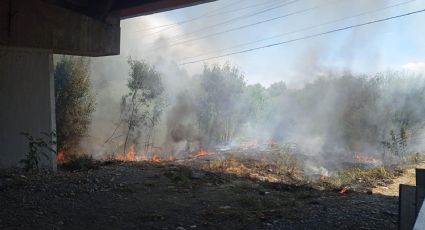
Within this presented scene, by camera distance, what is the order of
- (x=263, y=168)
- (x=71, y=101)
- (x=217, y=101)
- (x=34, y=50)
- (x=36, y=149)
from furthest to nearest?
(x=217, y=101) → (x=71, y=101) → (x=263, y=168) → (x=34, y=50) → (x=36, y=149)

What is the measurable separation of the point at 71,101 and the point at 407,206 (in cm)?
1399

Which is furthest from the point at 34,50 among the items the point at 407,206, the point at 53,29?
the point at 407,206

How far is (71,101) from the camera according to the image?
15.1 meters

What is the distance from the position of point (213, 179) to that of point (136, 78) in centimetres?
1037

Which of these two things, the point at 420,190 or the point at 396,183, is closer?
the point at 420,190

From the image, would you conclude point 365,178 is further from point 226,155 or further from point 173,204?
point 173,204

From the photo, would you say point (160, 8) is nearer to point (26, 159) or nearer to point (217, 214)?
point (26, 159)

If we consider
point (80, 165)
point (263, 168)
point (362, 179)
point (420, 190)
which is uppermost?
point (420, 190)

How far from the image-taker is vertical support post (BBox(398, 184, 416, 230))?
9.30 feet

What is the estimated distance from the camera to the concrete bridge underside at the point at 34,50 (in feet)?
25.0

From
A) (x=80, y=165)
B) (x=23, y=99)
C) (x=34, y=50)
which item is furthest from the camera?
(x=80, y=165)

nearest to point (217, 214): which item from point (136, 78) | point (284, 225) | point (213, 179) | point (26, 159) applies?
point (284, 225)

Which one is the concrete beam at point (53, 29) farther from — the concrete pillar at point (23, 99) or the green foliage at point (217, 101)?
the green foliage at point (217, 101)

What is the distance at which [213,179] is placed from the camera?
857 cm
